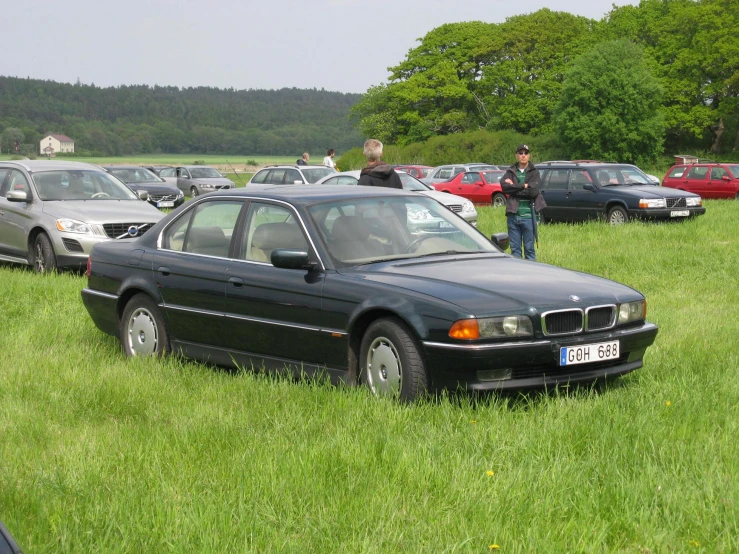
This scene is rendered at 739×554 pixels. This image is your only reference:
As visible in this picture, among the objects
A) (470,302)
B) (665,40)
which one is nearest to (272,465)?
(470,302)

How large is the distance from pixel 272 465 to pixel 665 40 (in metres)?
83.3

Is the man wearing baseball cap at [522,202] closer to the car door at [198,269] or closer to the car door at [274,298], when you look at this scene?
the car door at [198,269]

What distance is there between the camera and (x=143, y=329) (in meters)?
8.66

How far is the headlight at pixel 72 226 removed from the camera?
15.1 metres

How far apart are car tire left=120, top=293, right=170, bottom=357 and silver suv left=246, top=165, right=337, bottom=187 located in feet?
66.3

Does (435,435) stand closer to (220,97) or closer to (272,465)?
(272,465)

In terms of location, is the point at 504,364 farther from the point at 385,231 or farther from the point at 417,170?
the point at 417,170

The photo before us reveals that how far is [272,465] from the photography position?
5133 millimetres

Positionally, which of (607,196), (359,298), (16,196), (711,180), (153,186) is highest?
(16,196)

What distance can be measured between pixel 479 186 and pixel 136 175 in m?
13.2

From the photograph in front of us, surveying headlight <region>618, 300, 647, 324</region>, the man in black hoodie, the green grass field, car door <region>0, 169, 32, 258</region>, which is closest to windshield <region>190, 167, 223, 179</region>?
car door <region>0, 169, 32, 258</region>

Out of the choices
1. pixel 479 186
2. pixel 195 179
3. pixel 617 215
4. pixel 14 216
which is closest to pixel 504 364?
pixel 14 216

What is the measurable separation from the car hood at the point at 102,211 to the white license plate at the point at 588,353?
9843 millimetres

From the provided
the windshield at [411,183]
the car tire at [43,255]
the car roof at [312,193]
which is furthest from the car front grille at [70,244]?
the windshield at [411,183]
